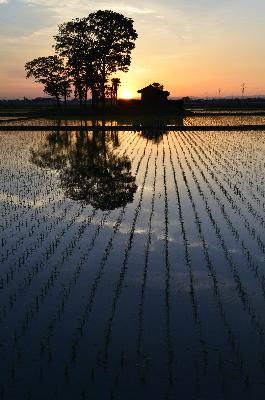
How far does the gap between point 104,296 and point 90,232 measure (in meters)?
3.75

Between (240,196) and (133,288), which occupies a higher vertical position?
(240,196)

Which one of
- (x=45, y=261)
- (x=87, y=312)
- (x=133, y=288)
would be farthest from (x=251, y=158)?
(x=87, y=312)

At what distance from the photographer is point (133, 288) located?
26.3ft

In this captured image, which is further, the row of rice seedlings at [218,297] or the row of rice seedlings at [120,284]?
the row of rice seedlings at [120,284]

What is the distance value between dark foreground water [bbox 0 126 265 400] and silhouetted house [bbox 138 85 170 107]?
50379 millimetres

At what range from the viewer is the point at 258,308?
7.18m

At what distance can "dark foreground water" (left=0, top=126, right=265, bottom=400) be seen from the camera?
544 centimetres

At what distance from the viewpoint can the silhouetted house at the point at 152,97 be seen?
2640 inches

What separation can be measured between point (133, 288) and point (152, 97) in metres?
61.3

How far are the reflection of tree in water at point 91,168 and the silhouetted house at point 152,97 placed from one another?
33.6 meters

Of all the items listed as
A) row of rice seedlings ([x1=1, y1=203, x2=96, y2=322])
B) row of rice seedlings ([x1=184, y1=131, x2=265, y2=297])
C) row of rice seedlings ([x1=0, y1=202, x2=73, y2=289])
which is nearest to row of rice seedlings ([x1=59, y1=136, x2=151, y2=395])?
row of rice seedlings ([x1=1, y1=203, x2=96, y2=322])

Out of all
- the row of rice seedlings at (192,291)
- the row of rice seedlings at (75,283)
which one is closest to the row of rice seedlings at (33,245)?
the row of rice seedlings at (75,283)

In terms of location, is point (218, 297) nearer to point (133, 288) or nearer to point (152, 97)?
point (133, 288)

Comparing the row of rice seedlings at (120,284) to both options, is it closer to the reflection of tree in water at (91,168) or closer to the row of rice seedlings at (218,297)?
the row of rice seedlings at (218,297)
